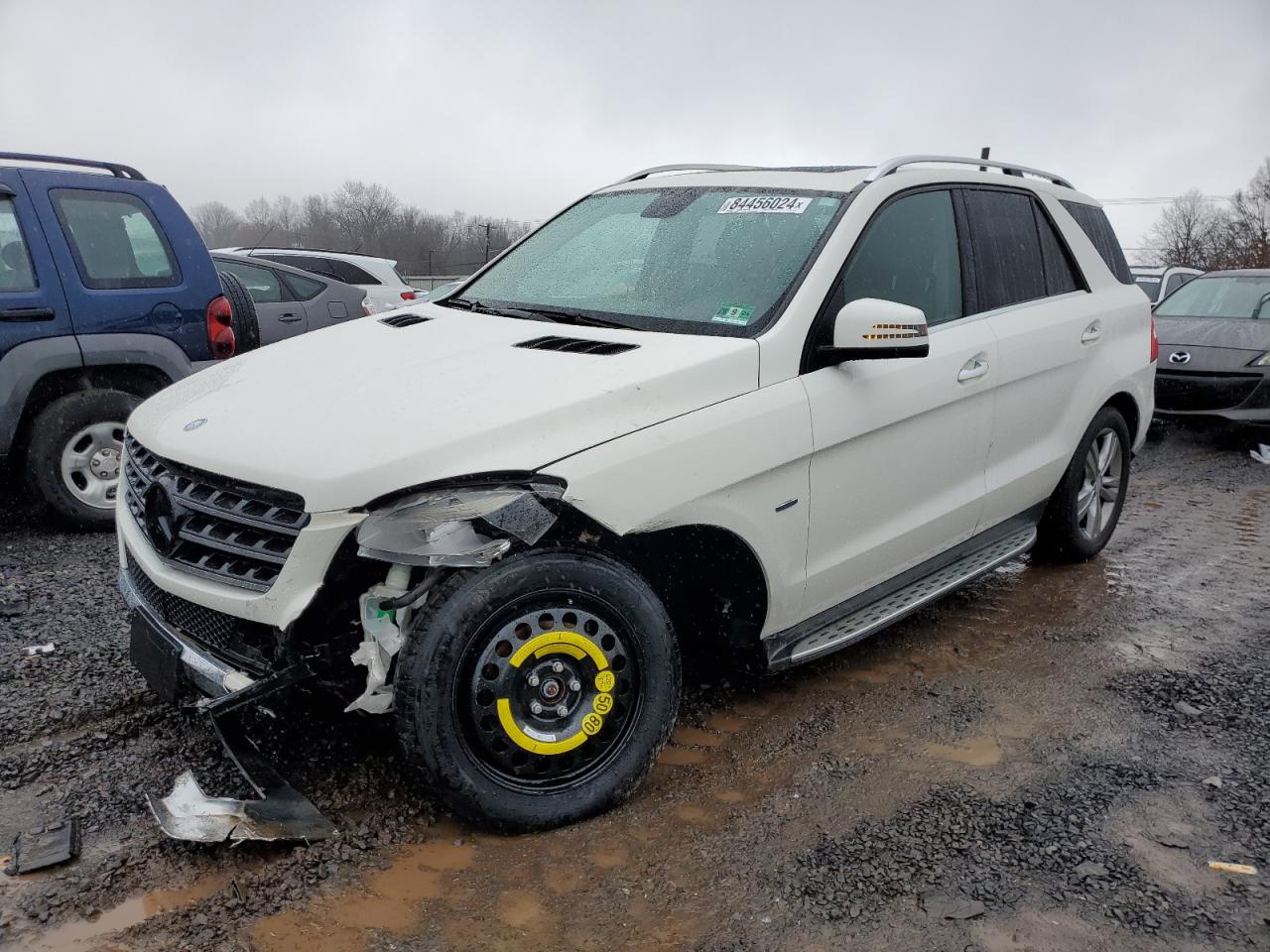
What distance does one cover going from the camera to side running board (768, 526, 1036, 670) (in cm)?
348

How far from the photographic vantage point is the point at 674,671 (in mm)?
3012

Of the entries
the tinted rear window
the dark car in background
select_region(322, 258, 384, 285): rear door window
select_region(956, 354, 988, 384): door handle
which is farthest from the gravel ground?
select_region(322, 258, 384, 285): rear door window

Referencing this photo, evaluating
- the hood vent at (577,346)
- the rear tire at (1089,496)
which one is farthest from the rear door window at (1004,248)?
the hood vent at (577,346)

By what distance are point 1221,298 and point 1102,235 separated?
6224 millimetres

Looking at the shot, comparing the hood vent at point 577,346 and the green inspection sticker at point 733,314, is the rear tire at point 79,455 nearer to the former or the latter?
the hood vent at point 577,346

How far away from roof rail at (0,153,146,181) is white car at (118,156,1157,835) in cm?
294

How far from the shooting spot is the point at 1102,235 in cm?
523

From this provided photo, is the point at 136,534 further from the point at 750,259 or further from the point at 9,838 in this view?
the point at 750,259

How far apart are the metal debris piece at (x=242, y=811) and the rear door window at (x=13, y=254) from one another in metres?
3.69

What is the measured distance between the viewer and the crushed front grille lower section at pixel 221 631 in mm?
2754

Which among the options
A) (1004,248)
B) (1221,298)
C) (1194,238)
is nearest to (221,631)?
(1004,248)

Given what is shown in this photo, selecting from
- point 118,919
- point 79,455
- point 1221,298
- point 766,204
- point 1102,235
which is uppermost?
point 766,204

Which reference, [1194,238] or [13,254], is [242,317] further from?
[1194,238]

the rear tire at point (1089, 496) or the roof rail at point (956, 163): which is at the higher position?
the roof rail at point (956, 163)
